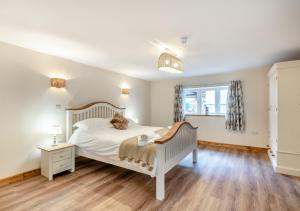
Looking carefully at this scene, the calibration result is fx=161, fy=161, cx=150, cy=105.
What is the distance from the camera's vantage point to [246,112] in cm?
489

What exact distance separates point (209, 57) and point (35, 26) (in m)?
3.23

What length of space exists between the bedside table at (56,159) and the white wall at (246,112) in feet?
13.0

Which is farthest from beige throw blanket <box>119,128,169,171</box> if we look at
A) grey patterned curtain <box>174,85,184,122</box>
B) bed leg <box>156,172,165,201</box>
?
grey patterned curtain <box>174,85,184,122</box>

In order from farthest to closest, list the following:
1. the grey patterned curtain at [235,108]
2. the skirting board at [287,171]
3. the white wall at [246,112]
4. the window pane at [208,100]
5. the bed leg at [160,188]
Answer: the window pane at [208,100]
the grey patterned curtain at [235,108]
the white wall at [246,112]
the skirting board at [287,171]
the bed leg at [160,188]

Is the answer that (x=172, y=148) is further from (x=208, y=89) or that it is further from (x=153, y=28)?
(x=208, y=89)

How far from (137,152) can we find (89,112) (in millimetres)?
2147

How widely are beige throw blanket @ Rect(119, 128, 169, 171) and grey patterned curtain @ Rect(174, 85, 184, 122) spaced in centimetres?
347

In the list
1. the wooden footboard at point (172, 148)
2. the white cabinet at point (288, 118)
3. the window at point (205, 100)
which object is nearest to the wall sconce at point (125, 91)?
the window at point (205, 100)

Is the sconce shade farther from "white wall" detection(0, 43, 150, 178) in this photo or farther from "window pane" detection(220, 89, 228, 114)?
"window pane" detection(220, 89, 228, 114)

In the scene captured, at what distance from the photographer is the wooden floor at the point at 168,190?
7.27 feet

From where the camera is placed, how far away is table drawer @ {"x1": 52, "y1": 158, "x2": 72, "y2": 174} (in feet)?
9.89

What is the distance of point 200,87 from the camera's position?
5.69 meters

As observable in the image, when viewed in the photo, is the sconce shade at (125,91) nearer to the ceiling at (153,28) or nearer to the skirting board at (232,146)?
the ceiling at (153,28)

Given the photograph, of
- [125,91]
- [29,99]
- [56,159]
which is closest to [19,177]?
[56,159]
